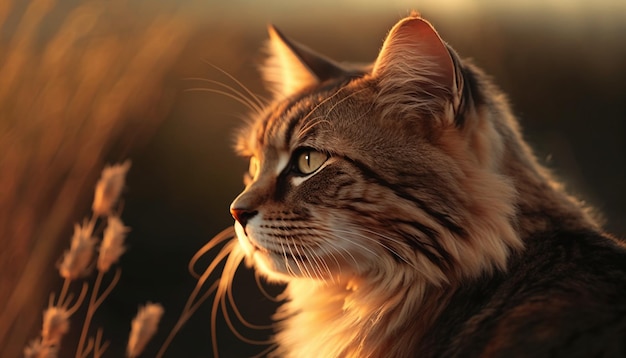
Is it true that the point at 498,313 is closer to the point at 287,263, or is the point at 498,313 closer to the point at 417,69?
the point at 287,263

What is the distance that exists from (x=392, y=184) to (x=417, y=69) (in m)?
0.32

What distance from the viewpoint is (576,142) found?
3912 mm

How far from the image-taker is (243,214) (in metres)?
2.01

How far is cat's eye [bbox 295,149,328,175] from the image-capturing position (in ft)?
6.62

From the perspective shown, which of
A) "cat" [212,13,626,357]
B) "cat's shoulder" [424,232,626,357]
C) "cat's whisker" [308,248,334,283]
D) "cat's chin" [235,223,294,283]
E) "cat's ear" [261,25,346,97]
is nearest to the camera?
"cat's shoulder" [424,232,626,357]

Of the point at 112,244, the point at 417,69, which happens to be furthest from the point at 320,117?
the point at 112,244

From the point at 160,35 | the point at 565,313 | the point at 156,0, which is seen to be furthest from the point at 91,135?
the point at 565,313

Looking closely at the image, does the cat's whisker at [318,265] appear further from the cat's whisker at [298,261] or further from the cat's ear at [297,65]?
the cat's ear at [297,65]

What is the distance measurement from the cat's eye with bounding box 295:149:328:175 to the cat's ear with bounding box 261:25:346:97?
18.5 inches

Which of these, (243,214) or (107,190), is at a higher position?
(107,190)

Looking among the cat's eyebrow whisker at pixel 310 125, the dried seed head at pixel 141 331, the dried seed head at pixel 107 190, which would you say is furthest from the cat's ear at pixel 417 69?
the dried seed head at pixel 141 331

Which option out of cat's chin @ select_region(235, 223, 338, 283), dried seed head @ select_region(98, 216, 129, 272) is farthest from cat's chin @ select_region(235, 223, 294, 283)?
dried seed head @ select_region(98, 216, 129, 272)

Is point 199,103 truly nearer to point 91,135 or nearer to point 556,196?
point 91,135

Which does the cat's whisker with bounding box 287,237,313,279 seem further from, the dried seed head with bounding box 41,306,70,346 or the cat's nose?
the dried seed head with bounding box 41,306,70,346
